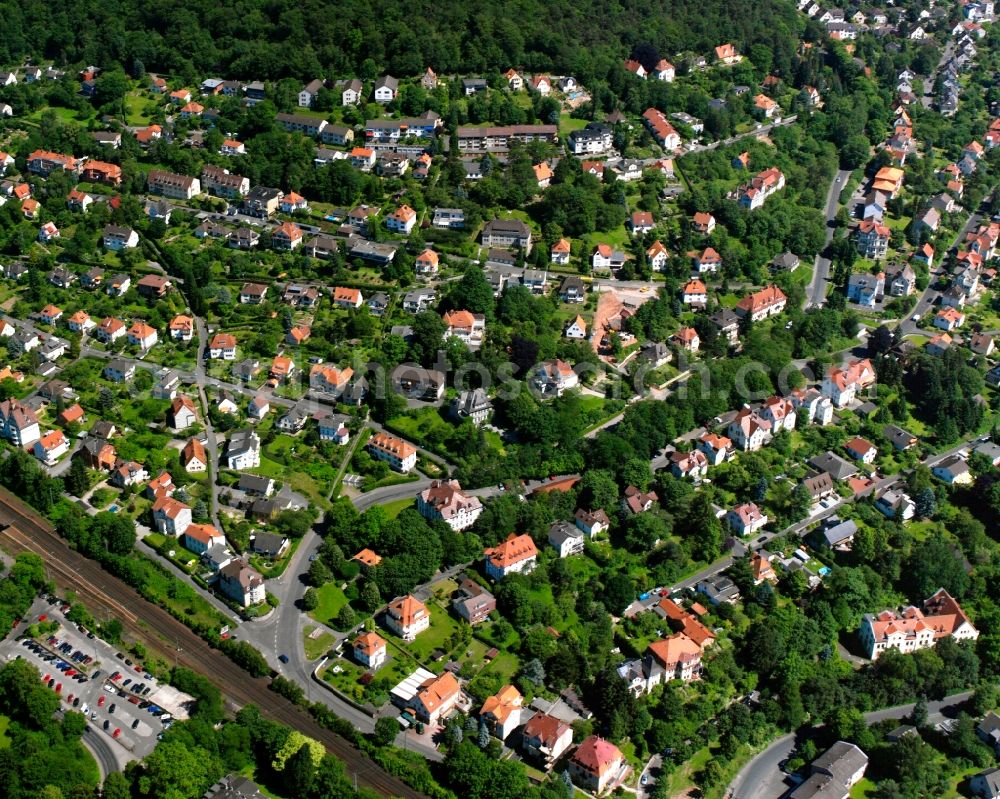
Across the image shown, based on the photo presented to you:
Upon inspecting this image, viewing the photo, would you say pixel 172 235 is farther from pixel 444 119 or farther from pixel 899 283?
pixel 899 283

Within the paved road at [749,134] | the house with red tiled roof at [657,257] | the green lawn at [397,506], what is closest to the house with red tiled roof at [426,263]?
the house with red tiled roof at [657,257]

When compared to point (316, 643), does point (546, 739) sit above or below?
above

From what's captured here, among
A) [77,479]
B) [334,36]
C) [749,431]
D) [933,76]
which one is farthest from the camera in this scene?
[933,76]

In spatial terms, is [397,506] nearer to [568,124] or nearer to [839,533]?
[839,533]

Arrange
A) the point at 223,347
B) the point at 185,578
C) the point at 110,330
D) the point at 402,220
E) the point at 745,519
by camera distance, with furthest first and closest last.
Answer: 1. the point at 402,220
2. the point at 110,330
3. the point at 223,347
4. the point at 745,519
5. the point at 185,578

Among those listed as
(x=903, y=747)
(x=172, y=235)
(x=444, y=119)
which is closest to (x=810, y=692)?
(x=903, y=747)

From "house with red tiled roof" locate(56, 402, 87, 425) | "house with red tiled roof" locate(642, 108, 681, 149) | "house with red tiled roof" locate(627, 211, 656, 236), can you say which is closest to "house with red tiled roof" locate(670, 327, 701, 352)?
"house with red tiled roof" locate(627, 211, 656, 236)

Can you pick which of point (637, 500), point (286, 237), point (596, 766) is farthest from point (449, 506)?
point (286, 237)
